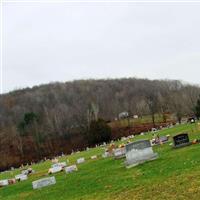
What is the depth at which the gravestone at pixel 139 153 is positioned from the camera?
1041 inches

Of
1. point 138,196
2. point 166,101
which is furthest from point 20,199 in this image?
point 166,101

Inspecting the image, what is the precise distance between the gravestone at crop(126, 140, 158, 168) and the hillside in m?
67.4

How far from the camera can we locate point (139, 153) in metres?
26.7

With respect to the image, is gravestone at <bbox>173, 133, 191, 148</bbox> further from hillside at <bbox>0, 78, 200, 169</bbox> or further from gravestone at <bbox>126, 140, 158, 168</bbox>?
hillside at <bbox>0, 78, 200, 169</bbox>

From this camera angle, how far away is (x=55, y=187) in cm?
2502

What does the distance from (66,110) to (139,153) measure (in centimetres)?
12452

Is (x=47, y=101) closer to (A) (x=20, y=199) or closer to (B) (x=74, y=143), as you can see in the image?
(B) (x=74, y=143)

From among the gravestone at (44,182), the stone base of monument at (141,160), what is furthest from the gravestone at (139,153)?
the gravestone at (44,182)

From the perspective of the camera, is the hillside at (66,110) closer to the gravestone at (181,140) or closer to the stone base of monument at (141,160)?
the gravestone at (181,140)

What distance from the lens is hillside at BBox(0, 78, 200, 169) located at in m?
109

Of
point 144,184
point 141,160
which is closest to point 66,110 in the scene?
point 141,160

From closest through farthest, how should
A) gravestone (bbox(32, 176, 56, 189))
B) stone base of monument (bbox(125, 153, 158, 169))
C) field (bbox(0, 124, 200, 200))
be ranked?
field (bbox(0, 124, 200, 200)) < stone base of monument (bbox(125, 153, 158, 169)) < gravestone (bbox(32, 176, 56, 189))

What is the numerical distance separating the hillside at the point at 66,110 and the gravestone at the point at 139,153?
6742cm

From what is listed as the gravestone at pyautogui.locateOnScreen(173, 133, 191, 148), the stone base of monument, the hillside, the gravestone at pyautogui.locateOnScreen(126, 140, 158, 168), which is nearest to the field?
the stone base of monument
